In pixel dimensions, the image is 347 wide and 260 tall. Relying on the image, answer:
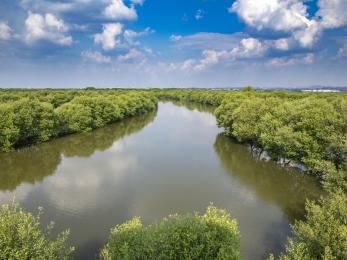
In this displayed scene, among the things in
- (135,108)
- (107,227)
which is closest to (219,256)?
(107,227)

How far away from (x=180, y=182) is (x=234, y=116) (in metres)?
25.3

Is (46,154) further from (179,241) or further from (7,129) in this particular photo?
(179,241)

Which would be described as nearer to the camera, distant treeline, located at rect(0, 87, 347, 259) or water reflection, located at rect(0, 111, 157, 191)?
distant treeline, located at rect(0, 87, 347, 259)

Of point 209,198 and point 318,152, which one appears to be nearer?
point 209,198

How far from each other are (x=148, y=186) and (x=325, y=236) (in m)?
23.1

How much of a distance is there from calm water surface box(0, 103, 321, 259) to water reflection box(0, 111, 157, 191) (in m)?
0.15

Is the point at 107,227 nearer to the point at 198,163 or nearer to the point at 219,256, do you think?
the point at 219,256

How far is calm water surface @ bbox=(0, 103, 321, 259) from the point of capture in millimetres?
26969

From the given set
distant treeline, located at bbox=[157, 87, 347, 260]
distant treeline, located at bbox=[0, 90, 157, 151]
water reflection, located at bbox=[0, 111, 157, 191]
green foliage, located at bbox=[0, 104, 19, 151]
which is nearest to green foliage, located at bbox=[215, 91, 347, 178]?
distant treeline, located at bbox=[157, 87, 347, 260]

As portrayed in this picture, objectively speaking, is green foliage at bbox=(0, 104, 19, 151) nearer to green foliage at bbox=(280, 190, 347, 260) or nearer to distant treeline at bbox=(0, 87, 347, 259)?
distant treeline at bbox=(0, 87, 347, 259)

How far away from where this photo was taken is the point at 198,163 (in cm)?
4703

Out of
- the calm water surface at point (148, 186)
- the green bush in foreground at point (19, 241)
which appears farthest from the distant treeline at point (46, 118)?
the green bush in foreground at point (19, 241)

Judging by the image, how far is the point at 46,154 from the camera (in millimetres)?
52125

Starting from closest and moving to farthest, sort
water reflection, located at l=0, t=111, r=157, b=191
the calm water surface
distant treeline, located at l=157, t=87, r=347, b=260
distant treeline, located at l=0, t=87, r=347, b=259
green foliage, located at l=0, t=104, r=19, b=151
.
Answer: distant treeline, located at l=0, t=87, r=347, b=259 → distant treeline, located at l=157, t=87, r=347, b=260 → the calm water surface → water reflection, located at l=0, t=111, r=157, b=191 → green foliage, located at l=0, t=104, r=19, b=151
